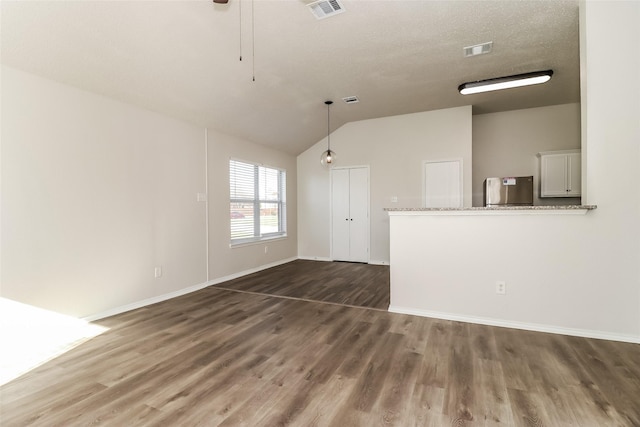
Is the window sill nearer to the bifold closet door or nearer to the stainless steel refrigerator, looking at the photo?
the bifold closet door

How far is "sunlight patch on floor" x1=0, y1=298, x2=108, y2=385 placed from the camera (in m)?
2.42

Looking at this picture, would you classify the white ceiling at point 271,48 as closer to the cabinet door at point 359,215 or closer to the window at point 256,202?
the window at point 256,202

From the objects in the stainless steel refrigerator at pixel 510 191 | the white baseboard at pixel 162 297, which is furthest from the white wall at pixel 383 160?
the white baseboard at pixel 162 297

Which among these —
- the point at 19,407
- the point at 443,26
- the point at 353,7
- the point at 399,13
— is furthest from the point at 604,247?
the point at 19,407

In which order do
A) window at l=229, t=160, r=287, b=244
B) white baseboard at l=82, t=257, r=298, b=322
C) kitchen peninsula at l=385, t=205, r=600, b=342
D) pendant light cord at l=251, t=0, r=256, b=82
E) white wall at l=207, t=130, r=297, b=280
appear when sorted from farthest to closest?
window at l=229, t=160, r=287, b=244, white wall at l=207, t=130, r=297, b=280, white baseboard at l=82, t=257, r=298, b=322, kitchen peninsula at l=385, t=205, r=600, b=342, pendant light cord at l=251, t=0, r=256, b=82

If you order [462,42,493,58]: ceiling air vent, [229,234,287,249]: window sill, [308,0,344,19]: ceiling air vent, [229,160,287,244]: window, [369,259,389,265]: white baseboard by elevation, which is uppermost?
[462,42,493,58]: ceiling air vent

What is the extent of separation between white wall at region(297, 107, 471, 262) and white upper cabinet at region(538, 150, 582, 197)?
4.34 ft

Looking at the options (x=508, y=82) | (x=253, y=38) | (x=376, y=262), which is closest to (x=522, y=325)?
(x=508, y=82)

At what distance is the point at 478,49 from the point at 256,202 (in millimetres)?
4409

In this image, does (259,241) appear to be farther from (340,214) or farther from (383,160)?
(383,160)

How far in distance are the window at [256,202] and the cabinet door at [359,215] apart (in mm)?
1559

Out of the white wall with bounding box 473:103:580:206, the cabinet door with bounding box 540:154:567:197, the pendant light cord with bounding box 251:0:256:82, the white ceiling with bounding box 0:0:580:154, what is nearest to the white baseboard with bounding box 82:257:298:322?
the white ceiling with bounding box 0:0:580:154

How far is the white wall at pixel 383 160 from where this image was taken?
5.68 meters

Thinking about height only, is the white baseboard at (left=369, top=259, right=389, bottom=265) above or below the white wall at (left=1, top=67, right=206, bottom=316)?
below
